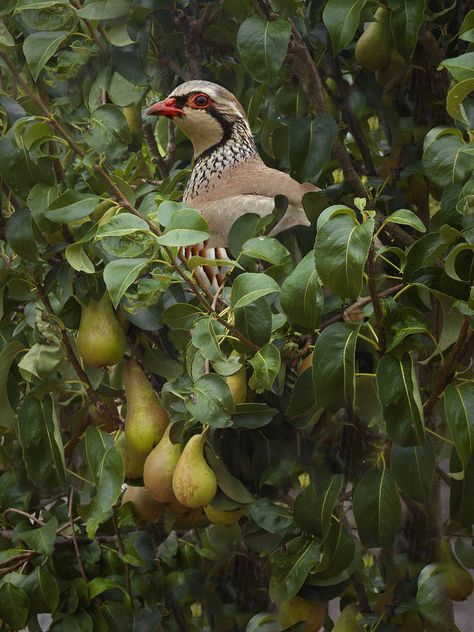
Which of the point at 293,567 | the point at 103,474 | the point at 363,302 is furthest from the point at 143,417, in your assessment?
the point at 363,302

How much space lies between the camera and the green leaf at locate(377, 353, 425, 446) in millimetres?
1251

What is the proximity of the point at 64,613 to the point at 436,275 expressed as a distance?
0.93 metres

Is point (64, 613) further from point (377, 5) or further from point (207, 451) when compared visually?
point (377, 5)

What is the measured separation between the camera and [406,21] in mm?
1612

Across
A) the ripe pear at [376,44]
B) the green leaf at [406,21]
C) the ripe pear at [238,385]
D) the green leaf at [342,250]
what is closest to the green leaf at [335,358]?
the green leaf at [342,250]

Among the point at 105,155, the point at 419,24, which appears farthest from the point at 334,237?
the point at 419,24

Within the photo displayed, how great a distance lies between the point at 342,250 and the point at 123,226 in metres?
0.30

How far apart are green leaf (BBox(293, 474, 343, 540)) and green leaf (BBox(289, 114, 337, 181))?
50 cm

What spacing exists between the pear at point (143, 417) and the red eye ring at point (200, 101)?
0.53 metres

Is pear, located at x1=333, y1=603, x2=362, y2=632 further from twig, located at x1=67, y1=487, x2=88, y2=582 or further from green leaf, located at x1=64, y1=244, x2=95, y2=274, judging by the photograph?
green leaf, located at x1=64, y1=244, x2=95, y2=274

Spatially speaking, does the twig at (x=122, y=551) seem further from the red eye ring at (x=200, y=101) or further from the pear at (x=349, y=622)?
the red eye ring at (x=200, y=101)

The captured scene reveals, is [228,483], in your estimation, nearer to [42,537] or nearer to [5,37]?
[42,537]

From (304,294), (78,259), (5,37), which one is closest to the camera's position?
(304,294)

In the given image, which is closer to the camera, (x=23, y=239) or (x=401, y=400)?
(x=401, y=400)
